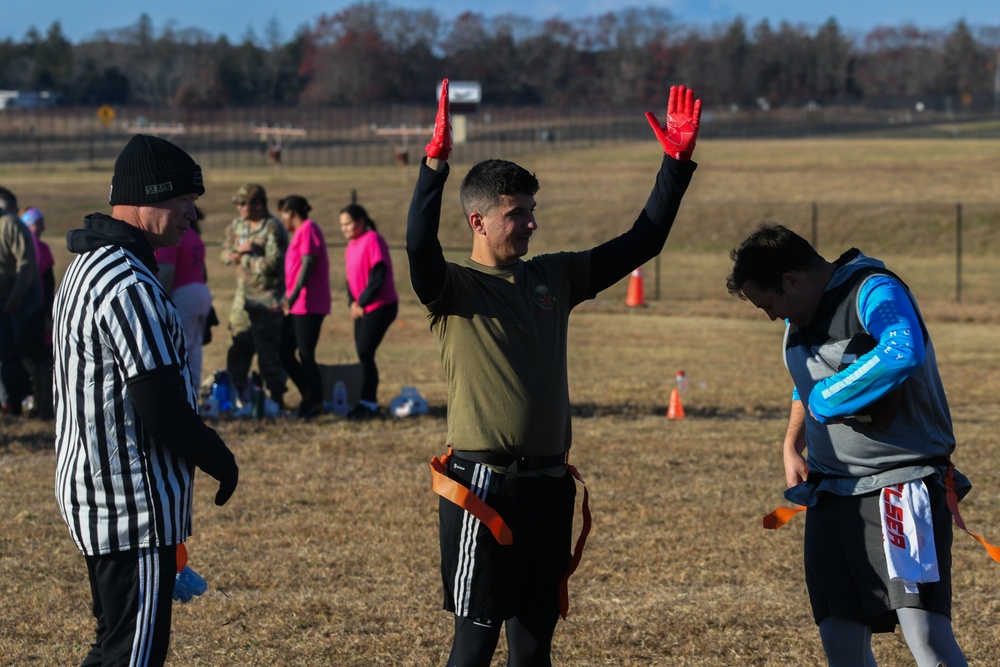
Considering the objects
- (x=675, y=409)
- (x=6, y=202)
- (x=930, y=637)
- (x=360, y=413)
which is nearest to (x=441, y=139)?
(x=930, y=637)

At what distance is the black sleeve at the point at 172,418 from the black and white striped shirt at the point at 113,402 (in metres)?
0.03

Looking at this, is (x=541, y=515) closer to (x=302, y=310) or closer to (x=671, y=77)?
(x=302, y=310)

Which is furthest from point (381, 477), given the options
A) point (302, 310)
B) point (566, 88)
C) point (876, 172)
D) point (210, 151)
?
point (566, 88)

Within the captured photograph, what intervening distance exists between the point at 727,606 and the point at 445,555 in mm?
2349

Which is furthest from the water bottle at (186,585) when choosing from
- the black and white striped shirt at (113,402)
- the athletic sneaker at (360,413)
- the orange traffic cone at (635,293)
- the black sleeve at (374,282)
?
the orange traffic cone at (635,293)

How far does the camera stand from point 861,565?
3740mm

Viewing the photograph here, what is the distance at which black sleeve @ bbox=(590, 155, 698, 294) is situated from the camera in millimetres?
4191

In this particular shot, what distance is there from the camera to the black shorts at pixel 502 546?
385 centimetres

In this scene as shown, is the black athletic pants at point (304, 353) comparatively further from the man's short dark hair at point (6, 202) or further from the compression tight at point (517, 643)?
the compression tight at point (517, 643)

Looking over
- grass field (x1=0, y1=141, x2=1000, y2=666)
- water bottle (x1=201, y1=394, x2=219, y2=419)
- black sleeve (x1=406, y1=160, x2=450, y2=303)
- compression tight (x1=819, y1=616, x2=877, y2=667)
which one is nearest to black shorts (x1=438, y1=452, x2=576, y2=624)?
black sleeve (x1=406, y1=160, x2=450, y2=303)

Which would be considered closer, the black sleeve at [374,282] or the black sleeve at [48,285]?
the black sleeve at [374,282]

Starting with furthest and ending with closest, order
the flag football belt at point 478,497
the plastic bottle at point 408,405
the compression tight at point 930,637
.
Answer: the plastic bottle at point 408,405
the flag football belt at point 478,497
the compression tight at point 930,637

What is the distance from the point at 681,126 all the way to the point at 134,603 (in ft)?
7.42

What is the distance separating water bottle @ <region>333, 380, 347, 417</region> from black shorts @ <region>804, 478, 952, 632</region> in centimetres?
724
